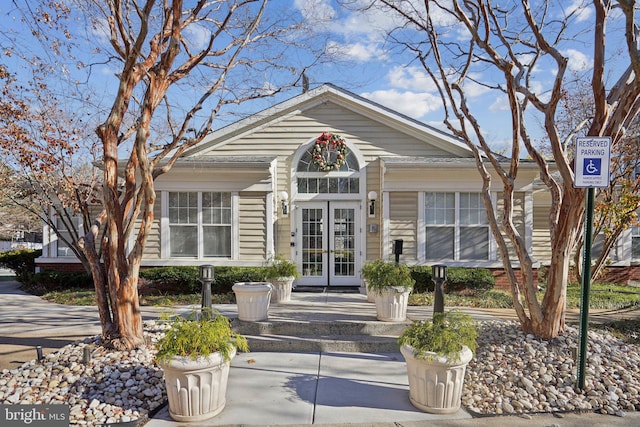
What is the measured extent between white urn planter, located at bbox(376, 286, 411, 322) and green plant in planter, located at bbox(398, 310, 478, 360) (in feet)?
6.32

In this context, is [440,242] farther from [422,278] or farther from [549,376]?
[549,376]

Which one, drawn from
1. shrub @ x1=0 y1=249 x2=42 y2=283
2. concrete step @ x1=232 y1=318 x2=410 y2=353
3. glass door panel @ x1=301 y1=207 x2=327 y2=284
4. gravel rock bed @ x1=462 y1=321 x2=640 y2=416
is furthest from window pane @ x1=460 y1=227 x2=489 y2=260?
shrub @ x1=0 y1=249 x2=42 y2=283

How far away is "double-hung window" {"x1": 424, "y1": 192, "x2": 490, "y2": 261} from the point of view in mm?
9539

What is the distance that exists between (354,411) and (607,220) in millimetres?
7308

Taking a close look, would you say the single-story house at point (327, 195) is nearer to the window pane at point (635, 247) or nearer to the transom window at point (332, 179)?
the transom window at point (332, 179)

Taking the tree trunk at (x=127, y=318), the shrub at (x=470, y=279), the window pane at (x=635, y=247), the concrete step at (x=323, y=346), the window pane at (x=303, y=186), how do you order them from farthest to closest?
the window pane at (x=635, y=247) → the window pane at (x=303, y=186) → the shrub at (x=470, y=279) → the concrete step at (x=323, y=346) → the tree trunk at (x=127, y=318)

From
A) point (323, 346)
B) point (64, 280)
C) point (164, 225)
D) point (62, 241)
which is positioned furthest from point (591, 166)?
point (62, 241)

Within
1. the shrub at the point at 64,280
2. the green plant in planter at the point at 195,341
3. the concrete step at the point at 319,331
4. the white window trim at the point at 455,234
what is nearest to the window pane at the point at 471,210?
the white window trim at the point at 455,234

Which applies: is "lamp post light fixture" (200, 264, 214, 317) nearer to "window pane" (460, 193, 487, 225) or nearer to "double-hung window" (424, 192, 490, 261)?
"double-hung window" (424, 192, 490, 261)

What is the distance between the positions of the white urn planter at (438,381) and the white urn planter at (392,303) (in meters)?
2.27

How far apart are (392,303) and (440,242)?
4.16 m

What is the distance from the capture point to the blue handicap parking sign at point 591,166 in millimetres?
3941

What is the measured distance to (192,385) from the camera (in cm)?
346

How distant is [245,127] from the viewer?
33.1 ft
